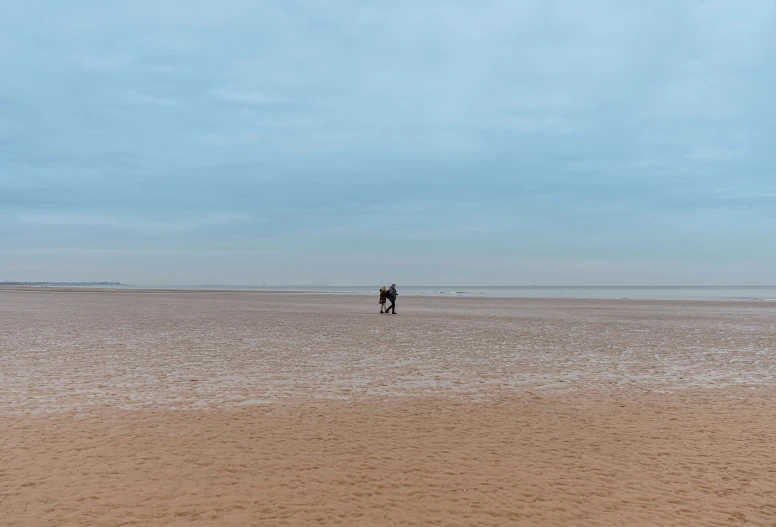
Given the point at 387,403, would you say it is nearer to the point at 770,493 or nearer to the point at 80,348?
the point at 770,493

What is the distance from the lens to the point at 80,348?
785 inches

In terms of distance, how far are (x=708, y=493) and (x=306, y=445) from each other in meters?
5.49

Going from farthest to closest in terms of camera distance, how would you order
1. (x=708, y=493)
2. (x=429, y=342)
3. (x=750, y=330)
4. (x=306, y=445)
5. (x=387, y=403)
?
1. (x=750, y=330)
2. (x=429, y=342)
3. (x=387, y=403)
4. (x=306, y=445)
5. (x=708, y=493)

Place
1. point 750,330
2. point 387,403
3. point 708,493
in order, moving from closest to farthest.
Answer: point 708,493
point 387,403
point 750,330

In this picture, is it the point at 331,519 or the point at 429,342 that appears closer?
the point at 331,519

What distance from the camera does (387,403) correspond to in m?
11.8

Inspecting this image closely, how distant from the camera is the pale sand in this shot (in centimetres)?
640

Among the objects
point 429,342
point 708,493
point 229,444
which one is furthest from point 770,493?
point 429,342

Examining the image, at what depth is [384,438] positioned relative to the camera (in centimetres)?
912

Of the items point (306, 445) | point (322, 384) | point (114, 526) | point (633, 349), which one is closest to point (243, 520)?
point (114, 526)

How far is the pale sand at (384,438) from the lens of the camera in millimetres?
6402

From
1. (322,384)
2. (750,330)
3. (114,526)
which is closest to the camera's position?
(114,526)

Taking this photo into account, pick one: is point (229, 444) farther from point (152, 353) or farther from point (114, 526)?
point (152, 353)

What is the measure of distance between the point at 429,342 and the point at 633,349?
7784 mm
